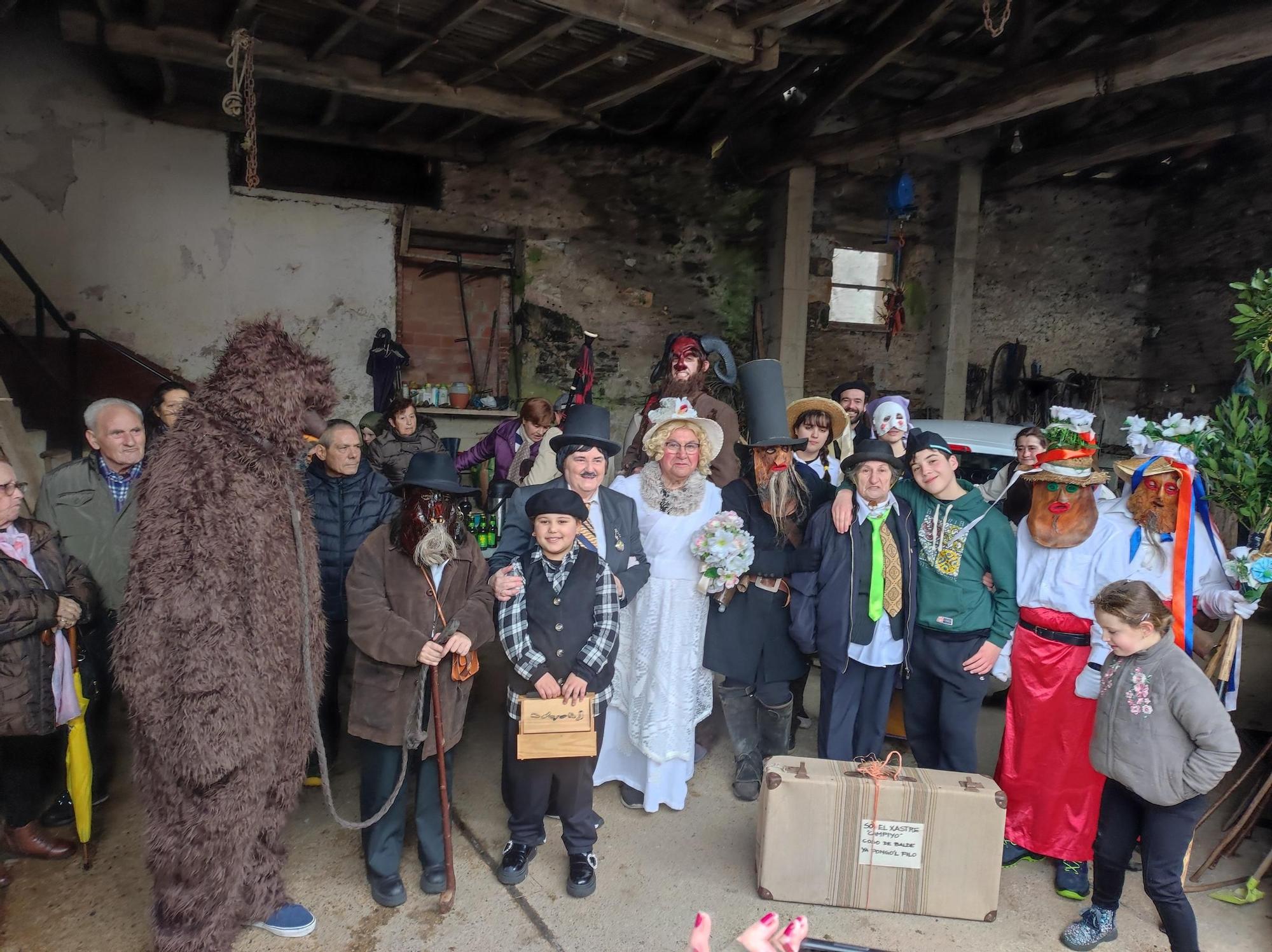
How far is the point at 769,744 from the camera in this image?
4.37 meters

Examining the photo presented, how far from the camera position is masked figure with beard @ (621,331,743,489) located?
4.89 meters

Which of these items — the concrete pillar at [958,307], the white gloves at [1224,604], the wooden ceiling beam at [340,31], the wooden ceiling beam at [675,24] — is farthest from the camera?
the concrete pillar at [958,307]

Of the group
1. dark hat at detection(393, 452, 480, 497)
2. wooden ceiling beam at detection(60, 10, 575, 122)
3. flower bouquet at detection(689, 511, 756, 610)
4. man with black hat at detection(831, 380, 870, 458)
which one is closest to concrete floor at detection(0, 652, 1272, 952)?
flower bouquet at detection(689, 511, 756, 610)

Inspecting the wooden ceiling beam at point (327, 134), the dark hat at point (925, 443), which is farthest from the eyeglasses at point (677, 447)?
the wooden ceiling beam at point (327, 134)

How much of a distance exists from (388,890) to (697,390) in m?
3.35

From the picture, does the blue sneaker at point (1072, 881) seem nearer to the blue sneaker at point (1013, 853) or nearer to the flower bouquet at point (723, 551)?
the blue sneaker at point (1013, 853)

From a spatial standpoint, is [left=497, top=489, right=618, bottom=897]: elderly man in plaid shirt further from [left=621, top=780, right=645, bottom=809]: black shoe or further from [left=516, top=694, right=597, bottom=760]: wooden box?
[left=621, top=780, right=645, bottom=809]: black shoe

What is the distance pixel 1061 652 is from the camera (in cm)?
353

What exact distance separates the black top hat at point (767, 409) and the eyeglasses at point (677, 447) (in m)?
0.39

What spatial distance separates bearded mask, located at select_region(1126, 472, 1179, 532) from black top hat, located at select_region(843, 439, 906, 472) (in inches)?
42.2

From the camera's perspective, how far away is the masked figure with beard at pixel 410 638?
3141 millimetres

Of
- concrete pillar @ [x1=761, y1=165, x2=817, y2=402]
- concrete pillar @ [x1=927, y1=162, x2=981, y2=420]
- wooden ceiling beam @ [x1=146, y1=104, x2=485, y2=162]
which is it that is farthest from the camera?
concrete pillar @ [x1=927, y1=162, x2=981, y2=420]

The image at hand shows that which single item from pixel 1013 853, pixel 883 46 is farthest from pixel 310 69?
pixel 1013 853

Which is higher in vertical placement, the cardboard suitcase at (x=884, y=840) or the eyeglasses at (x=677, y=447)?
the eyeglasses at (x=677, y=447)
